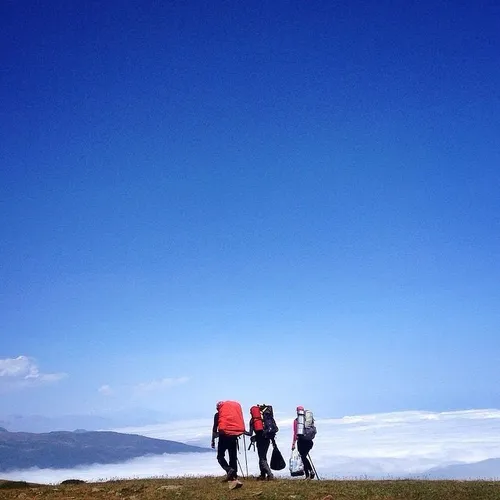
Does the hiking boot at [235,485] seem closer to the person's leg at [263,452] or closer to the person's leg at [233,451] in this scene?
the person's leg at [233,451]

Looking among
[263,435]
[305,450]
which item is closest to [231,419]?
[263,435]

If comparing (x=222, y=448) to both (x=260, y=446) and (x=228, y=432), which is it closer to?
(x=228, y=432)

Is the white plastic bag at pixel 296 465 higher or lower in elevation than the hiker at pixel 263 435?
lower

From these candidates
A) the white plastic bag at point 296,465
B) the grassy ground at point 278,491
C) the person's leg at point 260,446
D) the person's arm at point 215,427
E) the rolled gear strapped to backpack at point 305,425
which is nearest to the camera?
the grassy ground at point 278,491

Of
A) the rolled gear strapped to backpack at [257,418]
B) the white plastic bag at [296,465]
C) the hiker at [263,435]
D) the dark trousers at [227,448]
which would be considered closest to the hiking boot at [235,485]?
the dark trousers at [227,448]

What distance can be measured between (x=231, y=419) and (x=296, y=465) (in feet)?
17.7

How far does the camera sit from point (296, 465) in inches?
894

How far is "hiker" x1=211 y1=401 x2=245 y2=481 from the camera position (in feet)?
63.6

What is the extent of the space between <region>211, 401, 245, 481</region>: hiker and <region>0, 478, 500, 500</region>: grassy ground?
2.41 ft

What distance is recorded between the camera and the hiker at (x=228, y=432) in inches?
763

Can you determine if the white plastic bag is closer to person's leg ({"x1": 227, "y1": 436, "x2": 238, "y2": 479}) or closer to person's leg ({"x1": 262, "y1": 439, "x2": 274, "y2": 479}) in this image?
person's leg ({"x1": 262, "y1": 439, "x2": 274, "y2": 479})

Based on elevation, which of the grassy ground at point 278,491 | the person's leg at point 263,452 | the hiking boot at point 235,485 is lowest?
the grassy ground at point 278,491

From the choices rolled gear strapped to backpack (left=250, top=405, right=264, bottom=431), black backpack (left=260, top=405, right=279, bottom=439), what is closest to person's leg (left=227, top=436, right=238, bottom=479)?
rolled gear strapped to backpack (left=250, top=405, right=264, bottom=431)

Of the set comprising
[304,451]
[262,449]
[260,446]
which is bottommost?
[304,451]
